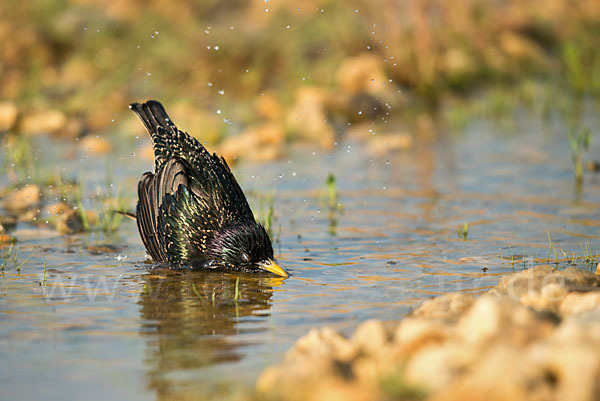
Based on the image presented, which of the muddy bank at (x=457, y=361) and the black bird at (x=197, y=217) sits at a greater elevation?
the black bird at (x=197, y=217)

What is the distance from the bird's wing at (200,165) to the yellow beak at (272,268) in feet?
1.33

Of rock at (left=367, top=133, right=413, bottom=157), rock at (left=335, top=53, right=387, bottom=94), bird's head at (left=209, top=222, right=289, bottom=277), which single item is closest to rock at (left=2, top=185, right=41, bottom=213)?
bird's head at (left=209, top=222, right=289, bottom=277)

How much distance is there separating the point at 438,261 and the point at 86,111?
6.70 metres

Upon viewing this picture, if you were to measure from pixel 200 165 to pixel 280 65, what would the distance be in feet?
22.5

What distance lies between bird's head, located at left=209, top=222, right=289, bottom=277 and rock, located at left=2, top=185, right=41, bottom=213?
8.12 feet

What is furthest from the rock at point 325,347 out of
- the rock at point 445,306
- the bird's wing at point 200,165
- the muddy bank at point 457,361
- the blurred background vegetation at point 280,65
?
the blurred background vegetation at point 280,65

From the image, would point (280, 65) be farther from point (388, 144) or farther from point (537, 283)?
point (537, 283)

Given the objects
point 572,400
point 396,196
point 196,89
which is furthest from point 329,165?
point 572,400

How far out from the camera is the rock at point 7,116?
10.5 m

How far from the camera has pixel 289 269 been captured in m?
5.95

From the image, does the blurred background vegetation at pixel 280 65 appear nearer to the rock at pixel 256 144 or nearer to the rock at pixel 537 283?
the rock at pixel 256 144

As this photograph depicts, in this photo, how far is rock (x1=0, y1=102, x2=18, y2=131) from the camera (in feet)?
34.4

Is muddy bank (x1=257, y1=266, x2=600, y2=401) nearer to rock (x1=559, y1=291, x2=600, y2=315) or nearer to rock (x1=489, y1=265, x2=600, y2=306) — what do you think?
rock (x1=559, y1=291, x2=600, y2=315)

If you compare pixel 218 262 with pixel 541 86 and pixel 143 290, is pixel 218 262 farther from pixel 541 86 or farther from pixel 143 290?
pixel 541 86
